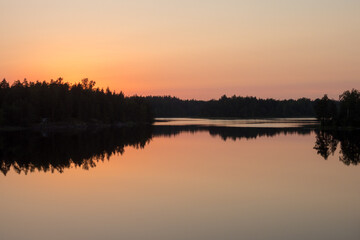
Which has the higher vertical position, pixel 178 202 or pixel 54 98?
pixel 54 98

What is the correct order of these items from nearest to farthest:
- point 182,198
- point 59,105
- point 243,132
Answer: point 182,198, point 243,132, point 59,105

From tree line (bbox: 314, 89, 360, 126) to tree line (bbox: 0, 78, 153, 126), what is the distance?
75003 millimetres

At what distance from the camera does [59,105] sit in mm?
121562

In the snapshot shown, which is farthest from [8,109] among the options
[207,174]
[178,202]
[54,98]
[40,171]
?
[178,202]

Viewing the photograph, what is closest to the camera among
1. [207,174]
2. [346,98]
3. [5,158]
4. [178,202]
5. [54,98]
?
[178,202]

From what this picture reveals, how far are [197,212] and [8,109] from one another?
99.0 metres

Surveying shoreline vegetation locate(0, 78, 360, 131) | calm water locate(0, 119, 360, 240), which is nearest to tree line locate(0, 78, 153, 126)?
shoreline vegetation locate(0, 78, 360, 131)

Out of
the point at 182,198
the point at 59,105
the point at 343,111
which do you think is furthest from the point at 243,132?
the point at 182,198

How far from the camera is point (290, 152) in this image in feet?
156

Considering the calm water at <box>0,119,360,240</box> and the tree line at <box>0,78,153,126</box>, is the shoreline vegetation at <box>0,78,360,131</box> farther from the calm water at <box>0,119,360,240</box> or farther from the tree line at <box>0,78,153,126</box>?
the calm water at <box>0,119,360,240</box>

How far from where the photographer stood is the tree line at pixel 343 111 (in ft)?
338

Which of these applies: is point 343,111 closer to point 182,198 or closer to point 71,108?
point 71,108

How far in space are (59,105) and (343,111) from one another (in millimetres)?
82142

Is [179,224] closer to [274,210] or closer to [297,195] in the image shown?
[274,210]
